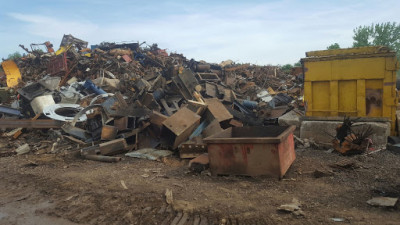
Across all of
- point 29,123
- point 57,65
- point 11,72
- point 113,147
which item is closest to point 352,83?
point 113,147

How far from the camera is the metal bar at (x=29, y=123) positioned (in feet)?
30.3

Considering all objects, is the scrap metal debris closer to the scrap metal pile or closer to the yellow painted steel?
the scrap metal pile

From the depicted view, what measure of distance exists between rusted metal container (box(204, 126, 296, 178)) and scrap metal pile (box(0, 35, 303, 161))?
1.63 metres

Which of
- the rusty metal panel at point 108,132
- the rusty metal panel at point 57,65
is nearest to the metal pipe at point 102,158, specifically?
the rusty metal panel at point 108,132

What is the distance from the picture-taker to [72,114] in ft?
34.7

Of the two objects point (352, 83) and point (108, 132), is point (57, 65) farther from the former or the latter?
point (352, 83)

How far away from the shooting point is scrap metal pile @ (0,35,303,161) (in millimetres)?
7246

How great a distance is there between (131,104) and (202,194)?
4.97 m

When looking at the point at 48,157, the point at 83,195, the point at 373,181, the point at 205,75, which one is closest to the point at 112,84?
the point at 205,75

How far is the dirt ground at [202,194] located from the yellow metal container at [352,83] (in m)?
1.00

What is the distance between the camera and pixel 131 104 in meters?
8.45

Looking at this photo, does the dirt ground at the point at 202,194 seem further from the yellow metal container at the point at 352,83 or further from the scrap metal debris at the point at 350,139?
the yellow metal container at the point at 352,83

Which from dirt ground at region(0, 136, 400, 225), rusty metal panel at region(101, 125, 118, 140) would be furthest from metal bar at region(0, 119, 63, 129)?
dirt ground at region(0, 136, 400, 225)

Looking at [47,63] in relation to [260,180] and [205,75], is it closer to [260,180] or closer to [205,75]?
[205,75]
